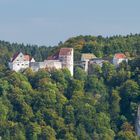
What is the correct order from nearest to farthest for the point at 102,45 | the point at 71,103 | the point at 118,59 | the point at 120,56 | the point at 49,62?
the point at 71,103
the point at 49,62
the point at 118,59
the point at 120,56
the point at 102,45

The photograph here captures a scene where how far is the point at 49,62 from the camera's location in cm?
9512

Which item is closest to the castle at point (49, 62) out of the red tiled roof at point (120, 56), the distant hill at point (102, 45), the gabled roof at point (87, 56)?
the gabled roof at point (87, 56)

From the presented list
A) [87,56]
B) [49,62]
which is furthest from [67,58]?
[87,56]

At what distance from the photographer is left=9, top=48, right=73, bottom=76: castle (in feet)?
310

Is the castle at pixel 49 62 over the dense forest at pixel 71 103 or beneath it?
over

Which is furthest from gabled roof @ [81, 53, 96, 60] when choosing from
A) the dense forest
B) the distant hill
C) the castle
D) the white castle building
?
the dense forest

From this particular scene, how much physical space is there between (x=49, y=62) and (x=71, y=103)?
8.16 metres

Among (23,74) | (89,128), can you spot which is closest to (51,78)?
(23,74)

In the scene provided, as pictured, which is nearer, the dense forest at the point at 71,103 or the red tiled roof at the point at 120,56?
the dense forest at the point at 71,103

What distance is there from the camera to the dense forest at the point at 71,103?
276 ft

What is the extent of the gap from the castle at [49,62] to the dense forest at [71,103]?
0.84 m

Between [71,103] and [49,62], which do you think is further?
[49,62]

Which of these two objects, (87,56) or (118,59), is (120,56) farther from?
(87,56)

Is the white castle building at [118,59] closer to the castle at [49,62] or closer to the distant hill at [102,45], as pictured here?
the castle at [49,62]
